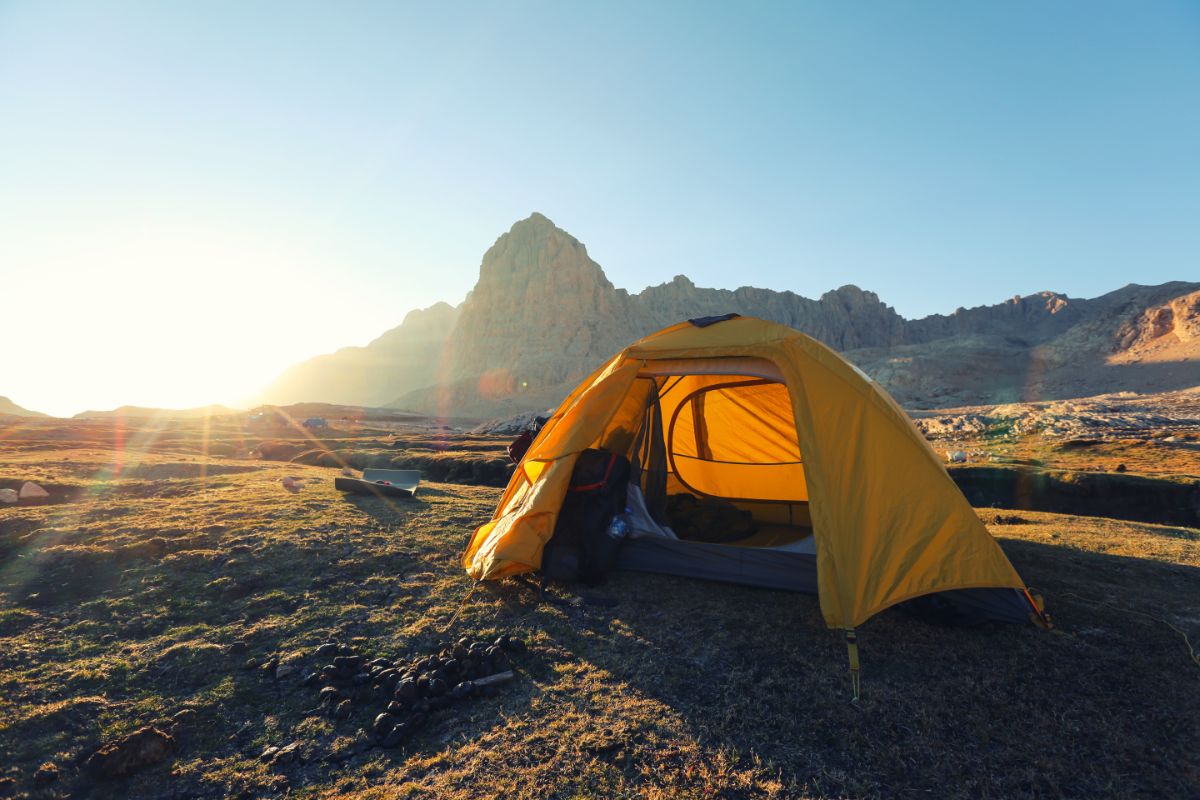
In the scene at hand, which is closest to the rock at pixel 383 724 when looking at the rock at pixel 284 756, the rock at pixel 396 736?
the rock at pixel 396 736

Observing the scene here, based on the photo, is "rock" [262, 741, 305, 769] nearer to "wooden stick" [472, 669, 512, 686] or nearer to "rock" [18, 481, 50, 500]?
"wooden stick" [472, 669, 512, 686]

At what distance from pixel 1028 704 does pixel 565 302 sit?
324ft

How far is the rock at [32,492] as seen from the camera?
31.3ft

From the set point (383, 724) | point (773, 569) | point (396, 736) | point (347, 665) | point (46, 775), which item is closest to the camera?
point (46, 775)

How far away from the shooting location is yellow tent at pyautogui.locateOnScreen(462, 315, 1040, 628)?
4.59m

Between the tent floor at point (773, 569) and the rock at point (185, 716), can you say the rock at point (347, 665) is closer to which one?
the rock at point (185, 716)

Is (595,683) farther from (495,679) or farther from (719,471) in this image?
(719,471)

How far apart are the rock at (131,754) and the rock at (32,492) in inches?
370

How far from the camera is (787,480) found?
28.5 ft

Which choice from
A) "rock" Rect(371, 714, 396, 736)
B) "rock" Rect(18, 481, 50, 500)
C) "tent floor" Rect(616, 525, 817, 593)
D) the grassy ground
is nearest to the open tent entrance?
"tent floor" Rect(616, 525, 817, 593)

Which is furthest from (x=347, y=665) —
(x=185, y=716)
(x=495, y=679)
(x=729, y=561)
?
(x=729, y=561)

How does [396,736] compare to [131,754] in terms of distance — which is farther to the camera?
[396,736]

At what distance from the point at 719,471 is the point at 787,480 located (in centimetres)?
112

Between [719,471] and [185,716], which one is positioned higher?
[719,471]
